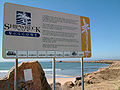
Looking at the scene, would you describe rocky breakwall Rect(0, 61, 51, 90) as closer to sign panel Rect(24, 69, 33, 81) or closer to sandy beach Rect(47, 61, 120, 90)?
sign panel Rect(24, 69, 33, 81)

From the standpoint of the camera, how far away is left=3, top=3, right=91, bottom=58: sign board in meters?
3.96

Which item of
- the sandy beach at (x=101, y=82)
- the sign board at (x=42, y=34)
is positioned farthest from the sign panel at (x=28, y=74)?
the sandy beach at (x=101, y=82)

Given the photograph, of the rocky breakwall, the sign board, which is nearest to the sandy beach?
the rocky breakwall

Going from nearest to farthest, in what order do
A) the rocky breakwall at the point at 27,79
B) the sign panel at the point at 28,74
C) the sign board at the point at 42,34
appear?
the sign board at the point at 42,34 < the rocky breakwall at the point at 27,79 < the sign panel at the point at 28,74

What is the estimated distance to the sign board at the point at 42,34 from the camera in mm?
3955

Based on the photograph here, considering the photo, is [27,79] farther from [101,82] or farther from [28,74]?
[101,82]

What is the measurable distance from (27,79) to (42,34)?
2.16m

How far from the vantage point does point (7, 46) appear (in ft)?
12.7

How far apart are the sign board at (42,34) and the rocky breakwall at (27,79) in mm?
1620

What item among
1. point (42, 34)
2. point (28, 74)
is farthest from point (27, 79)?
point (42, 34)

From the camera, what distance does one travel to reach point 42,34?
4461 millimetres

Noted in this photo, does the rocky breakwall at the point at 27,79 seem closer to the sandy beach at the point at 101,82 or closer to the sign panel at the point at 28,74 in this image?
the sign panel at the point at 28,74

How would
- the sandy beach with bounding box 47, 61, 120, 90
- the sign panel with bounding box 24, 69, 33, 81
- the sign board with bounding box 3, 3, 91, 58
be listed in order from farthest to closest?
1. the sandy beach with bounding box 47, 61, 120, 90
2. the sign panel with bounding box 24, 69, 33, 81
3. the sign board with bounding box 3, 3, 91, 58

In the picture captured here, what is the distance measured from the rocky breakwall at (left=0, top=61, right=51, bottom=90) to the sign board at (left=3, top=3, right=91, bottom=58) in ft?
5.31
